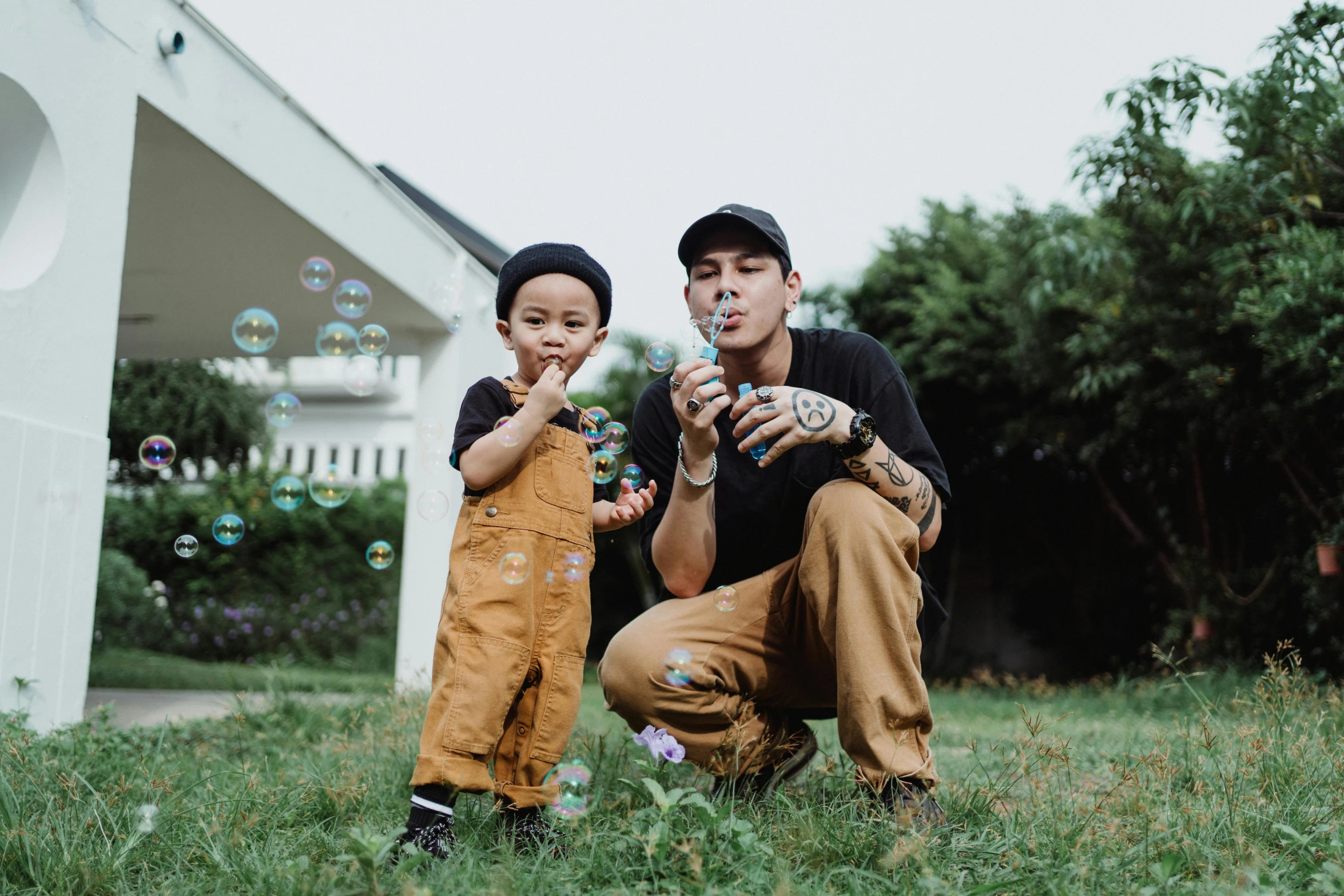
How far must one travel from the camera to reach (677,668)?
2.15 m

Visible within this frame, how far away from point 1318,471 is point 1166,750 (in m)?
4.91

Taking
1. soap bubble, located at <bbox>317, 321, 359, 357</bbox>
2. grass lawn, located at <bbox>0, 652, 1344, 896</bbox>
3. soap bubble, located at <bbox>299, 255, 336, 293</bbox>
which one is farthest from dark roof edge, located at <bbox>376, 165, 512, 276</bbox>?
grass lawn, located at <bbox>0, 652, 1344, 896</bbox>

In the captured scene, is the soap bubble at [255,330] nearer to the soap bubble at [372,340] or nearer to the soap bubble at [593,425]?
the soap bubble at [372,340]

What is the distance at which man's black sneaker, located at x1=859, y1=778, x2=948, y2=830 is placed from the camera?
1714mm

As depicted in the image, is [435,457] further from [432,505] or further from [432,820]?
[432,820]

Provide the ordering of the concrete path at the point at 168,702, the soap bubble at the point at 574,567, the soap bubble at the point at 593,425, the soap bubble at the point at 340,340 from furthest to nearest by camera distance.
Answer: the concrete path at the point at 168,702
the soap bubble at the point at 340,340
the soap bubble at the point at 593,425
the soap bubble at the point at 574,567

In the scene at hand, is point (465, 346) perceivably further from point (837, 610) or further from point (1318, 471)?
point (1318, 471)

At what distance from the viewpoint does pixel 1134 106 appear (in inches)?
183

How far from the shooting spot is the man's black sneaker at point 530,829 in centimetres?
181

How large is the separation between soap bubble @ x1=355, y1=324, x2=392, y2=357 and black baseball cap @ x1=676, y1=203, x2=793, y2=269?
0.98 m

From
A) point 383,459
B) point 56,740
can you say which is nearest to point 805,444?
point 56,740

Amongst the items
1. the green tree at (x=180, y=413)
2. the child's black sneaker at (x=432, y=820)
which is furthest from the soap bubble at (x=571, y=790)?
the green tree at (x=180, y=413)

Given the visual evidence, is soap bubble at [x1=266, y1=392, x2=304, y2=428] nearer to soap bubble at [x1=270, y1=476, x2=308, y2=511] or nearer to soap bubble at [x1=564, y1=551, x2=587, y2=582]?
soap bubble at [x1=270, y1=476, x2=308, y2=511]

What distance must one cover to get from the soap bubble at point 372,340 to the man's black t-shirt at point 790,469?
2.95ft
